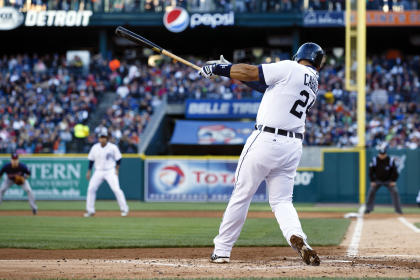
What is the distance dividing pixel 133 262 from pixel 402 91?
2755 cm

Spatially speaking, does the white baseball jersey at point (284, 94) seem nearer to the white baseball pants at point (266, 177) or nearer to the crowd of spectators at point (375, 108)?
the white baseball pants at point (266, 177)

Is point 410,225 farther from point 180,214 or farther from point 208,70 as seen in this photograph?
point 208,70

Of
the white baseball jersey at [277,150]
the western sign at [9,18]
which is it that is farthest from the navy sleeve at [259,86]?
the western sign at [9,18]

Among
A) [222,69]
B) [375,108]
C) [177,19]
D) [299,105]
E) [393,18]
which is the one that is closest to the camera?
[222,69]

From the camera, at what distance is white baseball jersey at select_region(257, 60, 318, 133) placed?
25.1ft

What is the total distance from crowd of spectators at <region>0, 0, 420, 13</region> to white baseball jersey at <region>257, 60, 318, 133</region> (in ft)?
96.4

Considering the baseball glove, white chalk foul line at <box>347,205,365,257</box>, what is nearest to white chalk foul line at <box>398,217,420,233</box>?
white chalk foul line at <box>347,205,365,257</box>

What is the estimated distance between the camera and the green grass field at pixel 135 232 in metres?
11.1

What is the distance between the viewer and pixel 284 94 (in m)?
7.70

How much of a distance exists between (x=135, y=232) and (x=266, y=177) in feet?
19.3

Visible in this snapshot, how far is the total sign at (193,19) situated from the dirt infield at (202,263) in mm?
26483

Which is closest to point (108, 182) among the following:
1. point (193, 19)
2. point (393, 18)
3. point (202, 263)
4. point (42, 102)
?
point (202, 263)

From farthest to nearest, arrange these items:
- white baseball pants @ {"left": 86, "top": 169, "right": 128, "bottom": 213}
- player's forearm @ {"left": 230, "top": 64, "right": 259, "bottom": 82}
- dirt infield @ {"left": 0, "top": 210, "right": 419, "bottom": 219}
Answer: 1. dirt infield @ {"left": 0, "top": 210, "right": 419, "bottom": 219}
2. white baseball pants @ {"left": 86, "top": 169, "right": 128, "bottom": 213}
3. player's forearm @ {"left": 230, "top": 64, "right": 259, "bottom": 82}

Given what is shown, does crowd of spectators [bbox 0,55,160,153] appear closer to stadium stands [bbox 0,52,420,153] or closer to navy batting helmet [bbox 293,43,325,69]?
stadium stands [bbox 0,52,420,153]
